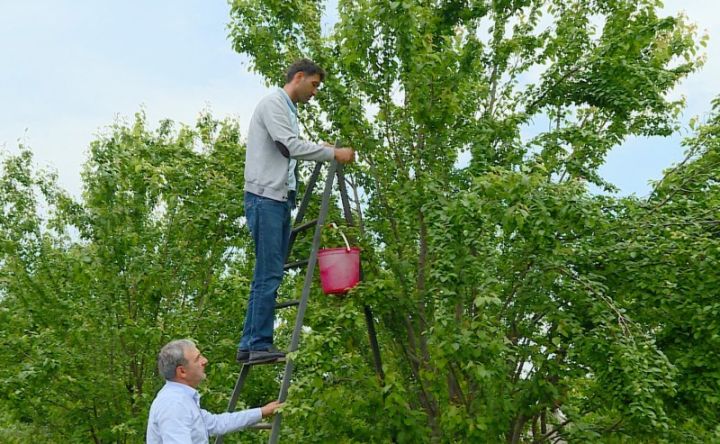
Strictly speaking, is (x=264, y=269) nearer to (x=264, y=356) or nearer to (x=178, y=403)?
(x=264, y=356)

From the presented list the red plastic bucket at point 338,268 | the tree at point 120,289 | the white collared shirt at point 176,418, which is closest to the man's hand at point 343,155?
the red plastic bucket at point 338,268

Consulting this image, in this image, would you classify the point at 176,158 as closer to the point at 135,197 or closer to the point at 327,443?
the point at 135,197

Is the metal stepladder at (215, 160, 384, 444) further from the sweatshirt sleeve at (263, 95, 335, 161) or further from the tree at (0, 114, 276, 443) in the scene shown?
the tree at (0, 114, 276, 443)

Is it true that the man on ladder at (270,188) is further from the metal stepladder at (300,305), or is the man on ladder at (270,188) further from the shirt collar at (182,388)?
the shirt collar at (182,388)

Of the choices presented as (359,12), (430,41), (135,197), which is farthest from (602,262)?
(135,197)

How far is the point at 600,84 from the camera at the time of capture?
809 centimetres

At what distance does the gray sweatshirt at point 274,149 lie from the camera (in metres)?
5.34

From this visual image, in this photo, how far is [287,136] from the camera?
210 inches

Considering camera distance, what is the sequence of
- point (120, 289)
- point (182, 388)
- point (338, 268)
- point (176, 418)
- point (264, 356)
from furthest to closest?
point (120, 289)
point (338, 268)
point (264, 356)
point (182, 388)
point (176, 418)

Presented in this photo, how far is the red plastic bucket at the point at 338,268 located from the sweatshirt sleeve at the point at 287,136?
2.79 feet

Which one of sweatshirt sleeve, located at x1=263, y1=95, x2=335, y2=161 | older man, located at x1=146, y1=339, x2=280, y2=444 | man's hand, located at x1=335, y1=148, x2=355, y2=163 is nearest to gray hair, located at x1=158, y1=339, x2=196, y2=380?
older man, located at x1=146, y1=339, x2=280, y2=444

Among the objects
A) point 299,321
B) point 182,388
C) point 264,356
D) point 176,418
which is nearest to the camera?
point 176,418

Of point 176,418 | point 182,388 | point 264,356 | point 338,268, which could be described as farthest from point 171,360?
point 338,268

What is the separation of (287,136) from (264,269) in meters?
0.91
